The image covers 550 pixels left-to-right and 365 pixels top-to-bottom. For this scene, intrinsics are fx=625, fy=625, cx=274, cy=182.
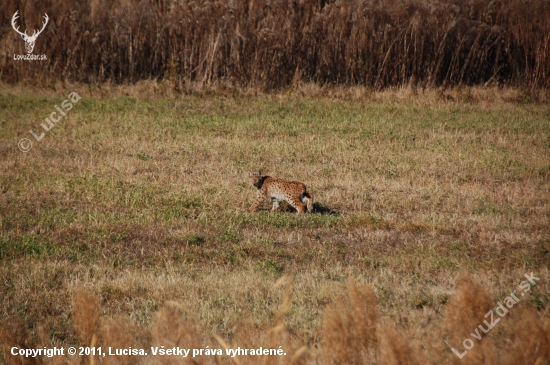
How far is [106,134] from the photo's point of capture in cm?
1505

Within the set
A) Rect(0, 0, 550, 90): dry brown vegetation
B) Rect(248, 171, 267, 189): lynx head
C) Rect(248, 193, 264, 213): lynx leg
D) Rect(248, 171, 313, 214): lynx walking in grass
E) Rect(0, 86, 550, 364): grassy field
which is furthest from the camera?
Rect(0, 0, 550, 90): dry brown vegetation

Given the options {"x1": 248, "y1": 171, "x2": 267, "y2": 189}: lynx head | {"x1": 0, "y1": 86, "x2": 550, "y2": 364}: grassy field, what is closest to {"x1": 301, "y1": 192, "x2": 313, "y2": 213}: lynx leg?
{"x1": 0, "y1": 86, "x2": 550, "y2": 364}: grassy field

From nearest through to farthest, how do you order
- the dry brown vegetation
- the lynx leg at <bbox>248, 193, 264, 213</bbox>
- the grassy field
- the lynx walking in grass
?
the grassy field
the lynx walking in grass
the lynx leg at <bbox>248, 193, 264, 213</bbox>
the dry brown vegetation

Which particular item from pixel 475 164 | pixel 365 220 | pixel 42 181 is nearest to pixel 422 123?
pixel 475 164

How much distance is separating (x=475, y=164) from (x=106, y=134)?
851 cm

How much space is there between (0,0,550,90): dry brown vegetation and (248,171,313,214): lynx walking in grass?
10442 millimetres

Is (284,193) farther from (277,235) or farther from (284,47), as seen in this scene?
(284,47)

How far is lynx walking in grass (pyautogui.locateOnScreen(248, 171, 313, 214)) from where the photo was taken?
9.78m

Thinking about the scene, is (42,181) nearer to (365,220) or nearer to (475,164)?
(365,220)

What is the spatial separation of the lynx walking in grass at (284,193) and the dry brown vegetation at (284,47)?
34.3ft

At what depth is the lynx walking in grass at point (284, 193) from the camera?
9.78m

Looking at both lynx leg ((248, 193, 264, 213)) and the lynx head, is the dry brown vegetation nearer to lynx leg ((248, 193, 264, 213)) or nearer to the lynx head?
the lynx head

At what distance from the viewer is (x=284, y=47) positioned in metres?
20.4

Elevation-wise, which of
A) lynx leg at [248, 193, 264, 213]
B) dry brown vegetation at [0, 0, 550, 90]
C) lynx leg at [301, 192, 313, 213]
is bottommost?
lynx leg at [248, 193, 264, 213]
